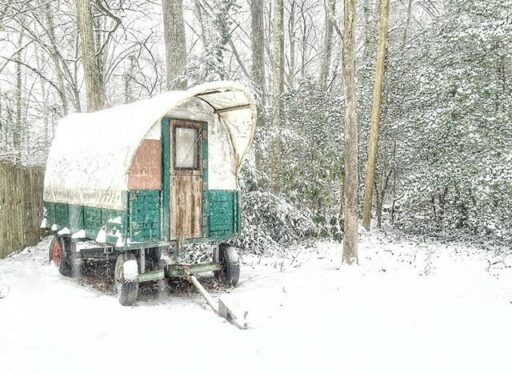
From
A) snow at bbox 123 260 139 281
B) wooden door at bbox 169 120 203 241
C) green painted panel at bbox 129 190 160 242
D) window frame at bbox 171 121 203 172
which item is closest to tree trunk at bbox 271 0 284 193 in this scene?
window frame at bbox 171 121 203 172

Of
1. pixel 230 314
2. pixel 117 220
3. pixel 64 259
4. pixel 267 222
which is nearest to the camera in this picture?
pixel 230 314

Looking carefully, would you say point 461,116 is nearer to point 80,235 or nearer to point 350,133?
point 350,133

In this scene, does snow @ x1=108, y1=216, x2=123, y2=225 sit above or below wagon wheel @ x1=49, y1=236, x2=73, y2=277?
above

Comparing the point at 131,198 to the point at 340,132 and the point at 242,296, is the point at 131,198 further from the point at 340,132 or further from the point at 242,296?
the point at 340,132

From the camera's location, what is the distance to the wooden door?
7.92 m

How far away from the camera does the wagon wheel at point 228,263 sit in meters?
8.41

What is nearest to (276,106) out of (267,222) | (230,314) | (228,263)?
(267,222)

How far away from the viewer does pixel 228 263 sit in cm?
843

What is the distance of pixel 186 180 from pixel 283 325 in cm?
310

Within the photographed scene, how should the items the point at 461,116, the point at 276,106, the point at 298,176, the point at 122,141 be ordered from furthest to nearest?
1. the point at 461,116
2. the point at 298,176
3. the point at 276,106
4. the point at 122,141

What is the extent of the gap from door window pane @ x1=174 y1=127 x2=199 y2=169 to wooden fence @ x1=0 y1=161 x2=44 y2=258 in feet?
16.0

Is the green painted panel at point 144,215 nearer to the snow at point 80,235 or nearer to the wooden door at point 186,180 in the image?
the wooden door at point 186,180

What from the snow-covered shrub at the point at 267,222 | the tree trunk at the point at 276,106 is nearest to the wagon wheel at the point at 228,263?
the snow-covered shrub at the point at 267,222

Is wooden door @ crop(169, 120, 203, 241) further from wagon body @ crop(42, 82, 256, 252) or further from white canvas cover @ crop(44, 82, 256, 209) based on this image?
white canvas cover @ crop(44, 82, 256, 209)
